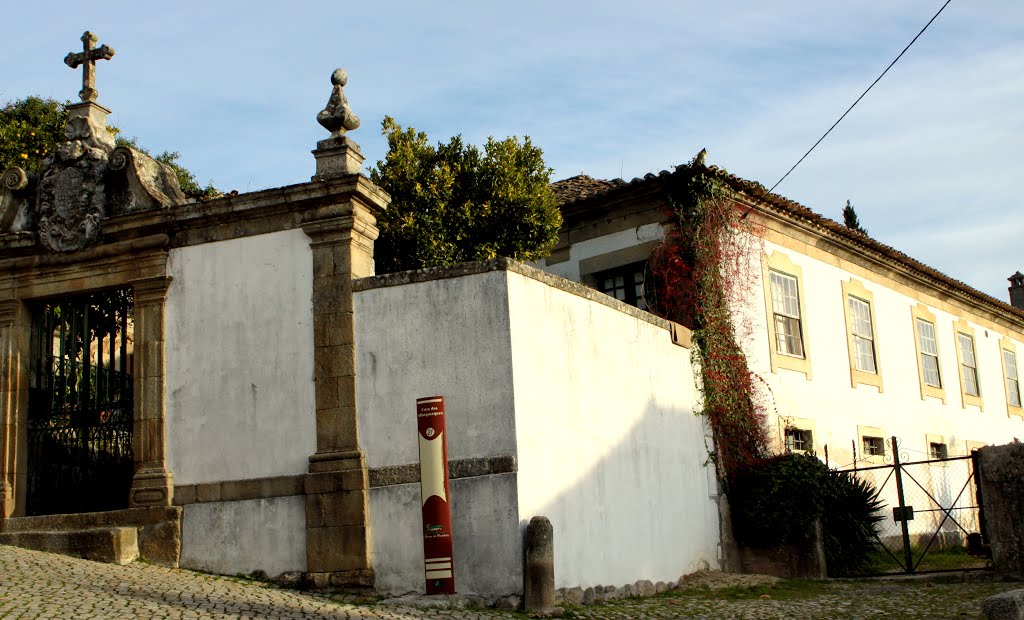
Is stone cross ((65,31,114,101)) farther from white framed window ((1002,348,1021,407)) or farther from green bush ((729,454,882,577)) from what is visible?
white framed window ((1002,348,1021,407))

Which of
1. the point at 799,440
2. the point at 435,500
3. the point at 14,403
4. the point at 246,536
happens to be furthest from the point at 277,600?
the point at 799,440

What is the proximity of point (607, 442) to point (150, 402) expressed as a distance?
469cm

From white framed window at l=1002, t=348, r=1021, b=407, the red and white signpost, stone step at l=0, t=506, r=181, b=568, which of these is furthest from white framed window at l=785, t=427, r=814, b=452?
white framed window at l=1002, t=348, r=1021, b=407

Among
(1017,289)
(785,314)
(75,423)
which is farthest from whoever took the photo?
(1017,289)

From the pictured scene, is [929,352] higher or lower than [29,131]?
lower

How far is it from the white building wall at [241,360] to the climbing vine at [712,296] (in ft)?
17.9

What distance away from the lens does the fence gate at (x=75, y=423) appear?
11.7 metres

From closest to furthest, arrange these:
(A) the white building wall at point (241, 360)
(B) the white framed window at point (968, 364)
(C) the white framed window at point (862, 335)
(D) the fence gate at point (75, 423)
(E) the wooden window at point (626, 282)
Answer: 1. (A) the white building wall at point (241, 360)
2. (D) the fence gate at point (75, 423)
3. (E) the wooden window at point (626, 282)
4. (C) the white framed window at point (862, 335)
5. (B) the white framed window at point (968, 364)

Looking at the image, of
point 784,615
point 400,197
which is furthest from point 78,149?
point 784,615

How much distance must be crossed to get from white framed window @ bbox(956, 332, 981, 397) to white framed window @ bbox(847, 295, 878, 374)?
4.34 metres

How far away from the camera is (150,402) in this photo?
36.5 ft

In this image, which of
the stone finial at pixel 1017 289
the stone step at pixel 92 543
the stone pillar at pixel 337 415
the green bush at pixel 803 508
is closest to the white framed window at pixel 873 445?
the green bush at pixel 803 508

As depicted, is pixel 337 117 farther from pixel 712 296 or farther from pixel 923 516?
pixel 923 516

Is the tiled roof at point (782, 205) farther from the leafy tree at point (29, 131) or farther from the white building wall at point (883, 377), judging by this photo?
the leafy tree at point (29, 131)
